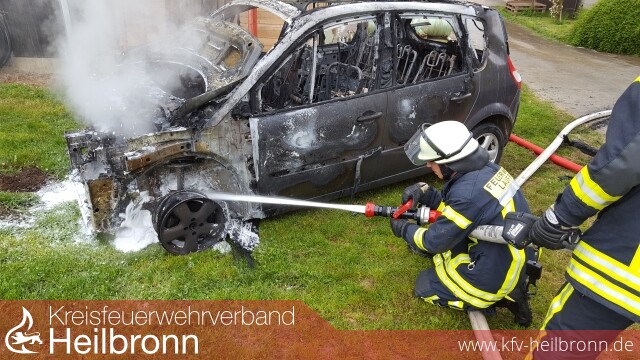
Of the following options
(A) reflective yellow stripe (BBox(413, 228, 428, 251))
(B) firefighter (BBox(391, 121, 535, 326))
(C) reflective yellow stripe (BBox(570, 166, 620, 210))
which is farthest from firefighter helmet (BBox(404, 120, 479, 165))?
(C) reflective yellow stripe (BBox(570, 166, 620, 210))

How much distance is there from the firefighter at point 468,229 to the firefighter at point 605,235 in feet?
1.63

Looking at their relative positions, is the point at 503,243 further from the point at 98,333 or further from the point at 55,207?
the point at 55,207

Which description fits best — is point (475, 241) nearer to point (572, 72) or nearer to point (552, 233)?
point (552, 233)

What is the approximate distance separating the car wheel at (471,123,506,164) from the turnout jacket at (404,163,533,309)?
7.10 feet

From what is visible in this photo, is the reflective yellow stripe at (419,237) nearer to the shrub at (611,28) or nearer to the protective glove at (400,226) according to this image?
the protective glove at (400,226)

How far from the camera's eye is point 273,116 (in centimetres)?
394

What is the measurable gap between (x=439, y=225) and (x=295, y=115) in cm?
154

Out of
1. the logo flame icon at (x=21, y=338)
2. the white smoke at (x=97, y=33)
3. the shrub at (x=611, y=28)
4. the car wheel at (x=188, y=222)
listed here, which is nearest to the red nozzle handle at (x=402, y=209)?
the car wheel at (x=188, y=222)

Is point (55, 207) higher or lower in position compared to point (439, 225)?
lower

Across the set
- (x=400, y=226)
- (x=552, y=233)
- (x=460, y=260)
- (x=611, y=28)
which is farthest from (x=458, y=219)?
(x=611, y=28)

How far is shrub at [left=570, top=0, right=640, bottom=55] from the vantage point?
43.1ft

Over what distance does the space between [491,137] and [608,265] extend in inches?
128

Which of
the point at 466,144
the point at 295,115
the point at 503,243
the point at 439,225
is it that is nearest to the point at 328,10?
the point at 295,115

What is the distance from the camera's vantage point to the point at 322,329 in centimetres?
338
